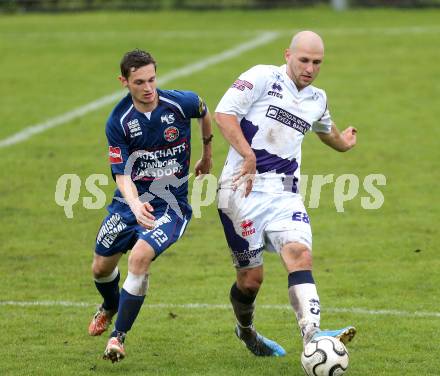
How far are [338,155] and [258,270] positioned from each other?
9.39 m

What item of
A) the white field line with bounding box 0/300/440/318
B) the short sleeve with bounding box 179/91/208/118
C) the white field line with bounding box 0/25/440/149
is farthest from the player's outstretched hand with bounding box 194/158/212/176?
the white field line with bounding box 0/25/440/149

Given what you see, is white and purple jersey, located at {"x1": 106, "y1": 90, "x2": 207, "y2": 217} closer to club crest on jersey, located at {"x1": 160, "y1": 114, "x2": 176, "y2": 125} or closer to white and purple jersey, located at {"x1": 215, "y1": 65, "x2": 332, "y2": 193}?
club crest on jersey, located at {"x1": 160, "y1": 114, "x2": 176, "y2": 125}

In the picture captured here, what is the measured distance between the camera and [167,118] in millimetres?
8922

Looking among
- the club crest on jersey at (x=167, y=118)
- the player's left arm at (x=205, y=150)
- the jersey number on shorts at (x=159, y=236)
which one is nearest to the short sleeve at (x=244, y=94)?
the club crest on jersey at (x=167, y=118)

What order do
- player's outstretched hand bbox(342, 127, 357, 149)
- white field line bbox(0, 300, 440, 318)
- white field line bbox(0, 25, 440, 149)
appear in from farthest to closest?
white field line bbox(0, 25, 440, 149)
white field line bbox(0, 300, 440, 318)
player's outstretched hand bbox(342, 127, 357, 149)

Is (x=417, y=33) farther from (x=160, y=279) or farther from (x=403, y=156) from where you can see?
(x=160, y=279)

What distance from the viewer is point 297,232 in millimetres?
8344

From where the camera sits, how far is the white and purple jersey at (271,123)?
8.64 metres

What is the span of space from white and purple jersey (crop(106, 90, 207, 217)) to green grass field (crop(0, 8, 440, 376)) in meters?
1.32

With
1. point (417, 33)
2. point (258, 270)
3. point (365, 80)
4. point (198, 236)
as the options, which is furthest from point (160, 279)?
point (417, 33)

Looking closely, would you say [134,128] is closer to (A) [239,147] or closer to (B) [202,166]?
(B) [202,166]

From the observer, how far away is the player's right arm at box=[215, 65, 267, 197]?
Result: 27.4 ft

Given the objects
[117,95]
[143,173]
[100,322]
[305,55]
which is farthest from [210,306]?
[117,95]

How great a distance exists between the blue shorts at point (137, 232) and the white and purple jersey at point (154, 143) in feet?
0.25
